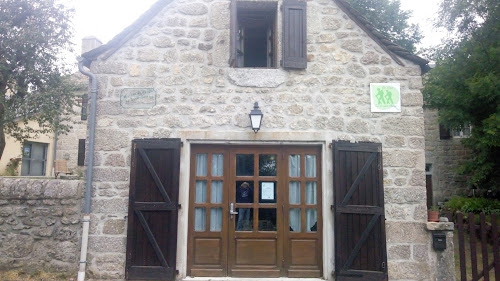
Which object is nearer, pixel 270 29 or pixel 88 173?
pixel 88 173

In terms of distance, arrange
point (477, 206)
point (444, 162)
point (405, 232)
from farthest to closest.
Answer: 1. point (444, 162)
2. point (477, 206)
3. point (405, 232)

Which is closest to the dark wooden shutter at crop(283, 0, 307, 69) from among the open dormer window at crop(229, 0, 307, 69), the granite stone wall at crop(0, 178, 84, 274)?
the open dormer window at crop(229, 0, 307, 69)

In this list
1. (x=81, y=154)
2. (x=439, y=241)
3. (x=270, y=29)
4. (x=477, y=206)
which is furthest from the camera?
(x=81, y=154)

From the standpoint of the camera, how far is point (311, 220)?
20.9 feet

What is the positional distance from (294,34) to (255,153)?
6.58 ft

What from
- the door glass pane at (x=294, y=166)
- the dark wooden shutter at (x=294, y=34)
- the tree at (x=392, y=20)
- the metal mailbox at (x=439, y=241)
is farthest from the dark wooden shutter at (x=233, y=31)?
the tree at (x=392, y=20)

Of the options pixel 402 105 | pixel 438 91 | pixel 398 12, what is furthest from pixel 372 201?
pixel 398 12

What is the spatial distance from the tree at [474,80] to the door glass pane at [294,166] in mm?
6474

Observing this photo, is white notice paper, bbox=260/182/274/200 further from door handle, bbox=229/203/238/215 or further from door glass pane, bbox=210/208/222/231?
door glass pane, bbox=210/208/222/231

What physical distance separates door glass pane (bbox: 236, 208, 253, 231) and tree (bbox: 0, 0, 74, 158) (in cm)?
547

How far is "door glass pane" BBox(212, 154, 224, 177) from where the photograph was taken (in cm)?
642

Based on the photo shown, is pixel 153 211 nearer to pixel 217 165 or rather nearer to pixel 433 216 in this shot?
pixel 217 165

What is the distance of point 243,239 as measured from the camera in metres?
6.31

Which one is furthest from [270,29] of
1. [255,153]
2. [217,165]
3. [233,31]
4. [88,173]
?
[88,173]
